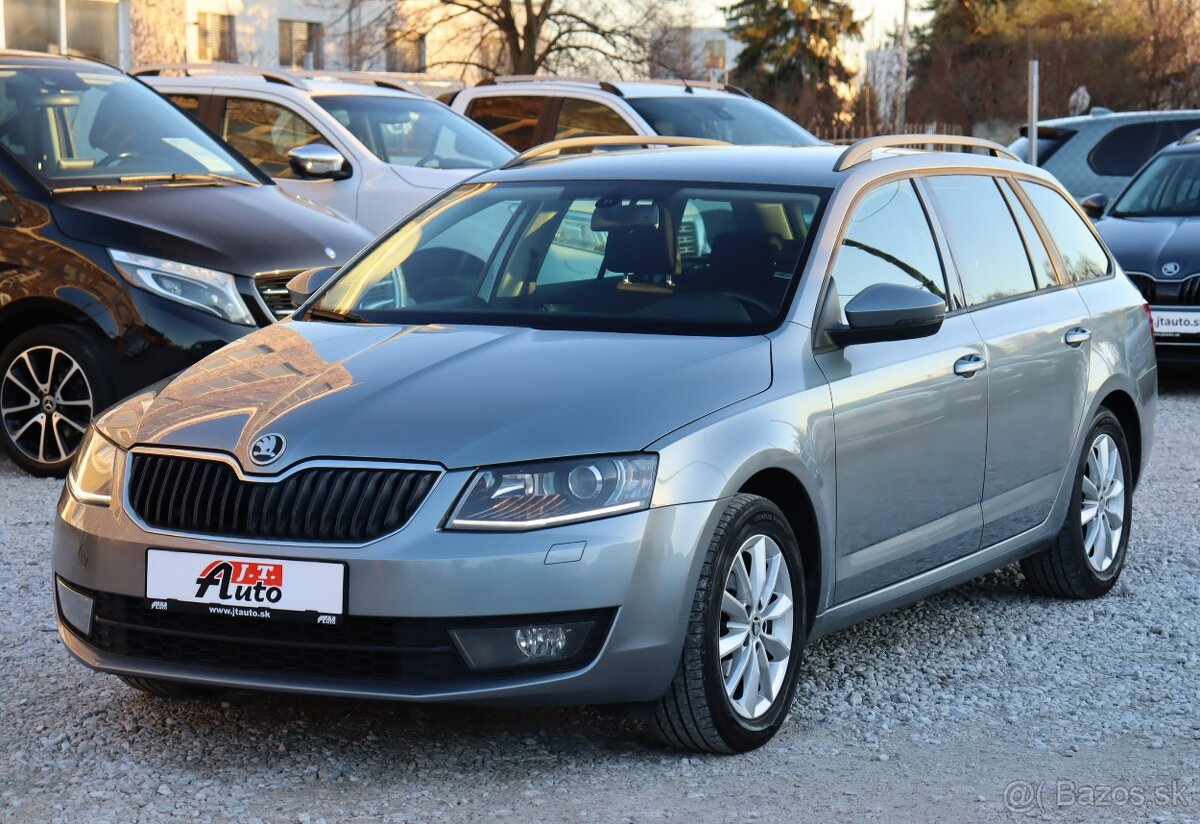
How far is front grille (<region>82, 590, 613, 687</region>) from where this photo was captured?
405 centimetres

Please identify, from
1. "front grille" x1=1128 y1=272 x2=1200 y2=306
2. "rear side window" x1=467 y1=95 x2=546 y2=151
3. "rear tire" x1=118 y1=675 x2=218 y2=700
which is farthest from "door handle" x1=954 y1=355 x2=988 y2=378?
"rear side window" x1=467 y1=95 x2=546 y2=151

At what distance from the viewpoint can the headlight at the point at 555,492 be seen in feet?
13.2

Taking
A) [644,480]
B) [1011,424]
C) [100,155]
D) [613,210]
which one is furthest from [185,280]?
[644,480]

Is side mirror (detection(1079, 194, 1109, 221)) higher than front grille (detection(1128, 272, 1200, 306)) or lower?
higher

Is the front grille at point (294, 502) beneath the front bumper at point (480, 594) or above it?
above

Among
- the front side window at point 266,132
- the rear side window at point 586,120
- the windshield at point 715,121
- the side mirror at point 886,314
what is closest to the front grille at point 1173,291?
the windshield at point 715,121

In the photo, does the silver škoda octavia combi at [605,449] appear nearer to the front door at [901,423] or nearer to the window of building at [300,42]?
the front door at [901,423]

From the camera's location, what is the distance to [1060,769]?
4457 mm

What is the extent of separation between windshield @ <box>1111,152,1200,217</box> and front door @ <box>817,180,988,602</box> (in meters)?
7.77

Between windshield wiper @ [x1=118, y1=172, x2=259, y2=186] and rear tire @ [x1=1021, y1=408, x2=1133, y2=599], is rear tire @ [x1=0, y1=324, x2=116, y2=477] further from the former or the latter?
rear tire @ [x1=1021, y1=408, x2=1133, y2=599]

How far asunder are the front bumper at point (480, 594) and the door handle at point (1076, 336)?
2.29 meters

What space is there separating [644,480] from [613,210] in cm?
145

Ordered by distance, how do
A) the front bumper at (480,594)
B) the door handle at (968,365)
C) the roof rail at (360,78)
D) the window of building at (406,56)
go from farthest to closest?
the window of building at (406,56) → the roof rail at (360,78) → the door handle at (968,365) → the front bumper at (480,594)

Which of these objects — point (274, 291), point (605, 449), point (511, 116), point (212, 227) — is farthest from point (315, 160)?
point (605, 449)
